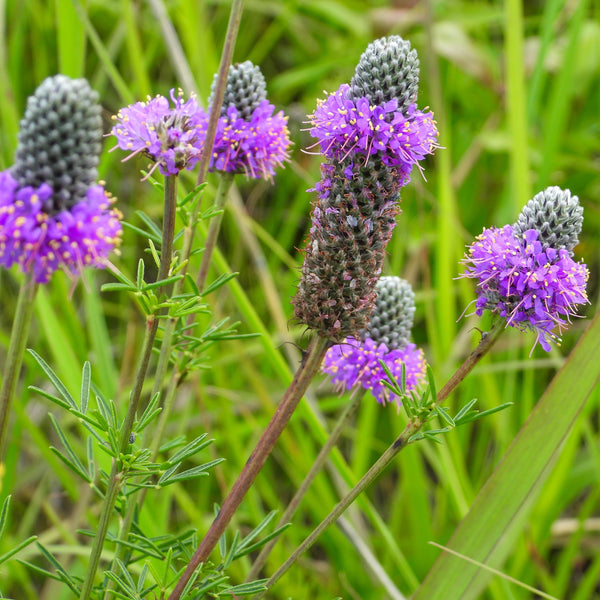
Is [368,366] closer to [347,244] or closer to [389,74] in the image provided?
[347,244]

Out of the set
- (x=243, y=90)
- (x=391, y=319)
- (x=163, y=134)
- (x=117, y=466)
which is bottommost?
(x=117, y=466)

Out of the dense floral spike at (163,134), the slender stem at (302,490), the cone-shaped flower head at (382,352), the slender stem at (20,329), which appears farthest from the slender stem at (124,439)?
the cone-shaped flower head at (382,352)

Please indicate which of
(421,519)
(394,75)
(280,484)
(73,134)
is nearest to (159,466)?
(73,134)

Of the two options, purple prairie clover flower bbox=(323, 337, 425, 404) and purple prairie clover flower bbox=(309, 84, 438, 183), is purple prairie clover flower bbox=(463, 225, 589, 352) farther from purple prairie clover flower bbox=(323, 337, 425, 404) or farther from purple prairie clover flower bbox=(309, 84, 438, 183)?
purple prairie clover flower bbox=(323, 337, 425, 404)

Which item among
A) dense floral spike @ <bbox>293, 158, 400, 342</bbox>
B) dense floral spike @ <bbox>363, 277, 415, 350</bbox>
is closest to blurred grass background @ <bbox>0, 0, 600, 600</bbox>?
dense floral spike @ <bbox>363, 277, 415, 350</bbox>

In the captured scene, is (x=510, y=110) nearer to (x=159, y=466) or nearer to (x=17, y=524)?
(x=159, y=466)

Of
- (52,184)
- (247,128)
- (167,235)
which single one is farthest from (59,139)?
(247,128)
